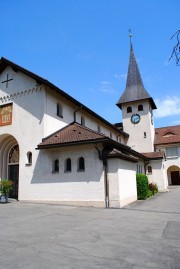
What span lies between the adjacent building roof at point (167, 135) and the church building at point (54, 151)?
58.8 ft

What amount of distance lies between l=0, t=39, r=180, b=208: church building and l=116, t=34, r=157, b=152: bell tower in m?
12.5

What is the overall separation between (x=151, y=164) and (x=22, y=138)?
53.9ft

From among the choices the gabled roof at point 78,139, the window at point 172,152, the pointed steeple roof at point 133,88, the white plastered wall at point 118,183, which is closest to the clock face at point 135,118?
the pointed steeple roof at point 133,88

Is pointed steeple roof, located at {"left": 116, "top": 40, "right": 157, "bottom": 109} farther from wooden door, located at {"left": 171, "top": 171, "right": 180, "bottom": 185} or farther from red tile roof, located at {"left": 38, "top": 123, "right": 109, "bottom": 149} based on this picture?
red tile roof, located at {"left": 38, "top": 123, "right": 109, "bottom": 149}

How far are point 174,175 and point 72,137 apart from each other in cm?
2900

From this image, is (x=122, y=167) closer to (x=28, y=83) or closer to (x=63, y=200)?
(x=63, y=200)

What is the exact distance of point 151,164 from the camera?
2842 cm

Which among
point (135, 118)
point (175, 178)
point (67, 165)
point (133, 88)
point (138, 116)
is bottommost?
point (175, 178)

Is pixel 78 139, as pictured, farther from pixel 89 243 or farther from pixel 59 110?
pixel 89 243

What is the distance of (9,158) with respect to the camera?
63.6ft

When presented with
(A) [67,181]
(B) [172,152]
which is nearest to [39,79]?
(A) [67,181]

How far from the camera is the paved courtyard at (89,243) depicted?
4.95 m

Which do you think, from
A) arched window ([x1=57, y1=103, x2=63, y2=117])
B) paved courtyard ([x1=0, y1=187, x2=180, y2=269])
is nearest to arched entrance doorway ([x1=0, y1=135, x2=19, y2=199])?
arched window ([x1=57, y1=103, x2=63, y2=117])

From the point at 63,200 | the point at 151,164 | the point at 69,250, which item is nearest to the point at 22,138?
the point at 63,200
